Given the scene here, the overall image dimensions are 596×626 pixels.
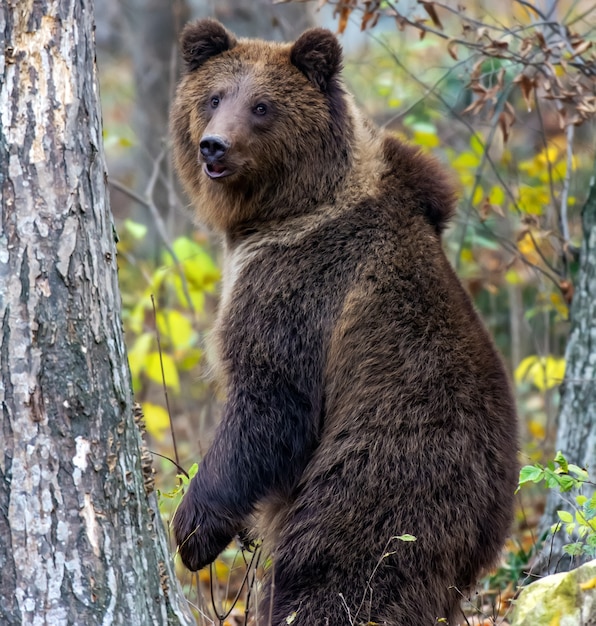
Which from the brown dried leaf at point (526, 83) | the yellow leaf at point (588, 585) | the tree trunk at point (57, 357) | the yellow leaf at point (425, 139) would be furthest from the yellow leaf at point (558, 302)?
the tree trunk at point (57, 357)

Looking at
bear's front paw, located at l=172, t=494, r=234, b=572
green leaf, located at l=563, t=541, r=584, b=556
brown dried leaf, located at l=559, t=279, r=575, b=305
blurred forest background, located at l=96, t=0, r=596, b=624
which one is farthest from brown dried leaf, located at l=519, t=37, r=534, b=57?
bear's front paw, located at l=172, t=494, r=234, b=572

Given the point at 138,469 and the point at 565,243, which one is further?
the point at 565,243

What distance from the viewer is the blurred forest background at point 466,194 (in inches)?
205

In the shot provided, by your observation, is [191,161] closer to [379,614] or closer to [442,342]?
[442,342]

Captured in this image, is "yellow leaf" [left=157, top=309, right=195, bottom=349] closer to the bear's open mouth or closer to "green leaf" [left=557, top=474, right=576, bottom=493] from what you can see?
the bear's open mouth

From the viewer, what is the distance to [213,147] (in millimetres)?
4449

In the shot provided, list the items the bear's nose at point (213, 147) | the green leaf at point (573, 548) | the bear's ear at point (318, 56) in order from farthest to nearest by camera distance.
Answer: the bear's ear at point (318, 56)
the bear's nose at point (213, 147)
the green leaf at point (573, 548)

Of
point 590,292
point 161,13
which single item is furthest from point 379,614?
point 161,13

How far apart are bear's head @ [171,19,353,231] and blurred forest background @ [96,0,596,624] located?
24.6 inches

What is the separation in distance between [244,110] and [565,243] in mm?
2255

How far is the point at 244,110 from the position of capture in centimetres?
465

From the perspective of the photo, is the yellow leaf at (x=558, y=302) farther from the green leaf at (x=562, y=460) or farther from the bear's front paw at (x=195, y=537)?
the bear's front paw at (x=195, y=537)

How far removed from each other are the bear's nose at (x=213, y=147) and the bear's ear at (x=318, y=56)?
67cm

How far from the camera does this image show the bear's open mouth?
4.52 m
